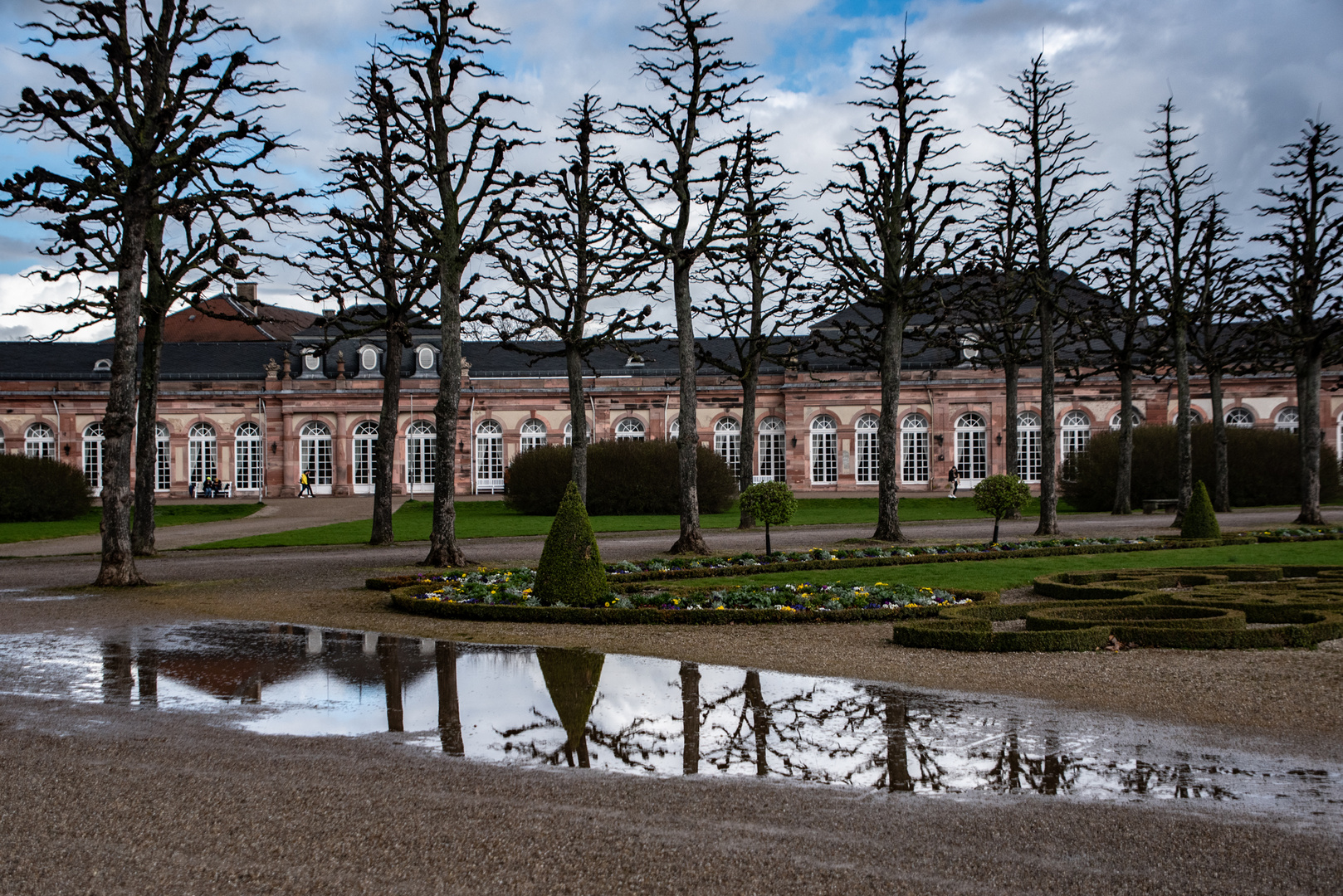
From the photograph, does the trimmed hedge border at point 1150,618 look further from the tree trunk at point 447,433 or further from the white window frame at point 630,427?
the white window frame at point 630,427

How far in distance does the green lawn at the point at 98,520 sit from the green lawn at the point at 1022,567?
17.8 meters

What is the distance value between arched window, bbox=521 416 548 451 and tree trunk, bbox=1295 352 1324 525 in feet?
102

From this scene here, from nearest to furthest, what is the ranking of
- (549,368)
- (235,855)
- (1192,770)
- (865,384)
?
(235,855) → (1192,770) → (865,384) → (549,368)

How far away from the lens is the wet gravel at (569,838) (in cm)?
371

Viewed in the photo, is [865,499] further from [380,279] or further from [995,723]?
[995,723]

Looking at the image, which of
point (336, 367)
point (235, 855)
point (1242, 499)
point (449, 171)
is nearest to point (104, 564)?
point (449, 171)

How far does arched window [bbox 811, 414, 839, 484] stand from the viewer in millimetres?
46125

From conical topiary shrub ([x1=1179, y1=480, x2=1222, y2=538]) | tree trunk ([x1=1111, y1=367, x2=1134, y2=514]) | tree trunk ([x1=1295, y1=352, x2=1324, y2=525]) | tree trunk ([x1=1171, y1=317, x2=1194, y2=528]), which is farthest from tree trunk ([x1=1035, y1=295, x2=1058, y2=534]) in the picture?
tree trunk ([x1=1111, y1=367, x2=1134, y2=514])

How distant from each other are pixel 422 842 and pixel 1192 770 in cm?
351

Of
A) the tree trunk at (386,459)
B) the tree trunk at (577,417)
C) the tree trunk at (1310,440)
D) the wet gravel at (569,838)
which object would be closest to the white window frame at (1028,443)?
the tree trunk at (1310,440)

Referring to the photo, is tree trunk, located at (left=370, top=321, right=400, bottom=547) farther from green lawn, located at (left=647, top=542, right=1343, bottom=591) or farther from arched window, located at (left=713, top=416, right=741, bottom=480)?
arched window, located at (left=713, top=416, right=741, bottom=480)

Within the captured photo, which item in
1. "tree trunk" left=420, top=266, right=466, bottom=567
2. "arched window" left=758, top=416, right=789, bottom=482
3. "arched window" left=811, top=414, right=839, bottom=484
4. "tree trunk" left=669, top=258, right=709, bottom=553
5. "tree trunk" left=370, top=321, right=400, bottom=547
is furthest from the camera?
"arched window" left=758, top=416, right=789, bottom=482

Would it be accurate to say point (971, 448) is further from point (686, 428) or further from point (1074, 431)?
point (686, 428)

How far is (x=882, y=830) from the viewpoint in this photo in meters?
4.15
